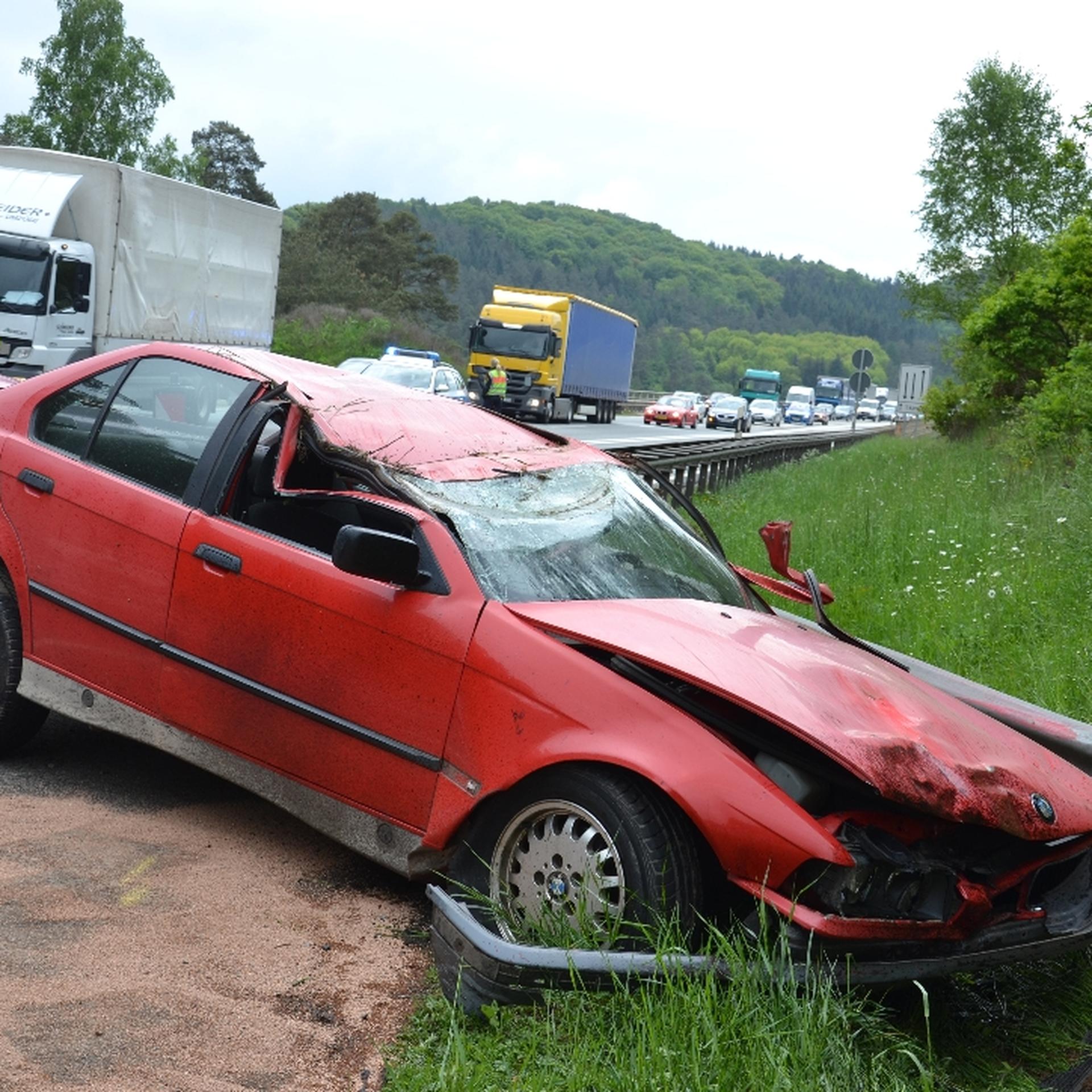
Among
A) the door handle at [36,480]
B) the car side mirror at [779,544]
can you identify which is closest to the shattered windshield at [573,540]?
the car side mirror at [779,544]

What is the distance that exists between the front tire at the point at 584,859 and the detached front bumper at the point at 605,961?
5.7 inches

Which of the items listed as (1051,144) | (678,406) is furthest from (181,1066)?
(678,406)

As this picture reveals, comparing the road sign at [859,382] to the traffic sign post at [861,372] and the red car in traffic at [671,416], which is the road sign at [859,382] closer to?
the traffic sign post at [861,372]

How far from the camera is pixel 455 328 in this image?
99562 mm

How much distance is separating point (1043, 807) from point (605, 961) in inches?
48.3

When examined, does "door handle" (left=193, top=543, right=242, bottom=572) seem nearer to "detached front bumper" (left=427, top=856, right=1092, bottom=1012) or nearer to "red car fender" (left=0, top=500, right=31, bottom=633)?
"red car fender" (left=0, top=500, right=31, bottom=633)

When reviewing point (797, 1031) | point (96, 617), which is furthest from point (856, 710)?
point (96, 617)

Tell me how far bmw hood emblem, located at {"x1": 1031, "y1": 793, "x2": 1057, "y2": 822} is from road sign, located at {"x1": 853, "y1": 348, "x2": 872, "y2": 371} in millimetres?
31953

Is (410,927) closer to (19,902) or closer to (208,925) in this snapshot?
(208,925)

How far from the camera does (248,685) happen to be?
183 inches

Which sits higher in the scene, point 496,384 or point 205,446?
point 205,446

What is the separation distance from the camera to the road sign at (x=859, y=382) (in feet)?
123

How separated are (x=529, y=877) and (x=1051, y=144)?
162 ft

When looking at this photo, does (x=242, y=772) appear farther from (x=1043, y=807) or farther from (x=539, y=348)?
(x=539, y=348)
